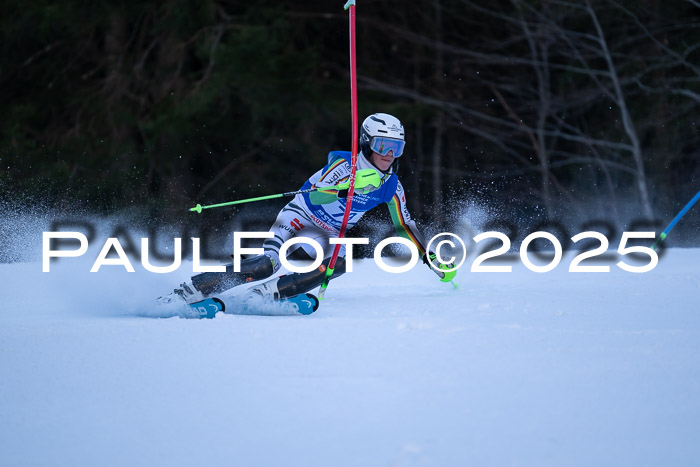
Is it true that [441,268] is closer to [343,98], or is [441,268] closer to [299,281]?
[299,281]

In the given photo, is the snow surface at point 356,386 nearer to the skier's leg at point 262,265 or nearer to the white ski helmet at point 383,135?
the skier's leg at point 262,265

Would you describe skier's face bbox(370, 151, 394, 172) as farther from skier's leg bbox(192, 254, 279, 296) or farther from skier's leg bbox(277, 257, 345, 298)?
skier's leg bbox(192, 254, 279, 296)

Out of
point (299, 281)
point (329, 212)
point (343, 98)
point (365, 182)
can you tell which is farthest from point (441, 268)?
point (343, 98)

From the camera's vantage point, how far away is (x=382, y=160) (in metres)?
5.90

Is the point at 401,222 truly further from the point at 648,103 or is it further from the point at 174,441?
the point at 648,103

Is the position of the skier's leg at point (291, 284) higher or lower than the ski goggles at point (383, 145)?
lower

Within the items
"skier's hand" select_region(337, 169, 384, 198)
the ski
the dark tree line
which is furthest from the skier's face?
the dark tree line

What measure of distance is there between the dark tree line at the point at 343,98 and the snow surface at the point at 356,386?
10.4m

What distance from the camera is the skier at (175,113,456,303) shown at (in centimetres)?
543

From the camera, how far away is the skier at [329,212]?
214 inches

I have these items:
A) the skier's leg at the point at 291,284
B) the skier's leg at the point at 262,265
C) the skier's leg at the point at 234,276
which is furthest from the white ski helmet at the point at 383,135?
the skier's leg at the point at 234,276

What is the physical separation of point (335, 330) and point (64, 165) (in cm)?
1184

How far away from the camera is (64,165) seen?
15.1 meters

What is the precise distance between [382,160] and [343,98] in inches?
427
